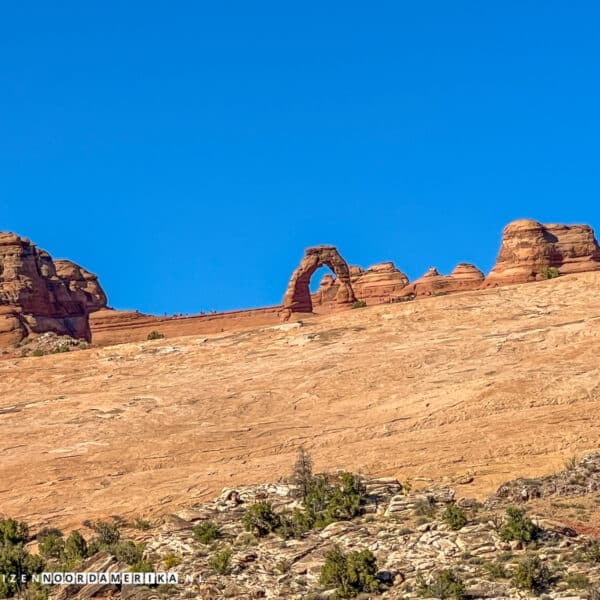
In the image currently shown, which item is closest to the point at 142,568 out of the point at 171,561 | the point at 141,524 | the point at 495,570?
the point at 171,561

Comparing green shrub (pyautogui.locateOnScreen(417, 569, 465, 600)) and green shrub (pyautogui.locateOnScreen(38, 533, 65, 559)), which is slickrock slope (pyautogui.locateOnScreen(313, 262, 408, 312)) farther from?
green shrub (pyautogui.locateOnScreen(417, 569, 465, 600))

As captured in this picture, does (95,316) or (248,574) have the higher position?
(95,316)

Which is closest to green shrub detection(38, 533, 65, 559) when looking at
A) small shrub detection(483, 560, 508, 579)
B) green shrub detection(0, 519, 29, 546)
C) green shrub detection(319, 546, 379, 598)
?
green shrub detection(0, 519, 29, 546)

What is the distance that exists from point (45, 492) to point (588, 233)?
127 feet

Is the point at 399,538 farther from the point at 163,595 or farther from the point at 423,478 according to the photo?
the point at 423,478

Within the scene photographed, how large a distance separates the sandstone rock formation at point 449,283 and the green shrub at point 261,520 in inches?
1643

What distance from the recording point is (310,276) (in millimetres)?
54531

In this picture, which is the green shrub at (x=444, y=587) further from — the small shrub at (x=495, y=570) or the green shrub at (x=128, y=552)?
the green shrub at (x=128, y=552)

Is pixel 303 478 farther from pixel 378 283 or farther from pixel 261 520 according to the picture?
pixel 378 283

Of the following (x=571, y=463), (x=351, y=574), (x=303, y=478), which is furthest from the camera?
(x=571, y=463)

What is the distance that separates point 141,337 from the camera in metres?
58.2

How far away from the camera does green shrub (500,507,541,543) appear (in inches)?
664

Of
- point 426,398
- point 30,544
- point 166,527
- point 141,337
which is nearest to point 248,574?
point 166,527

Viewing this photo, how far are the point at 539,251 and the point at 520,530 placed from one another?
39904mm
